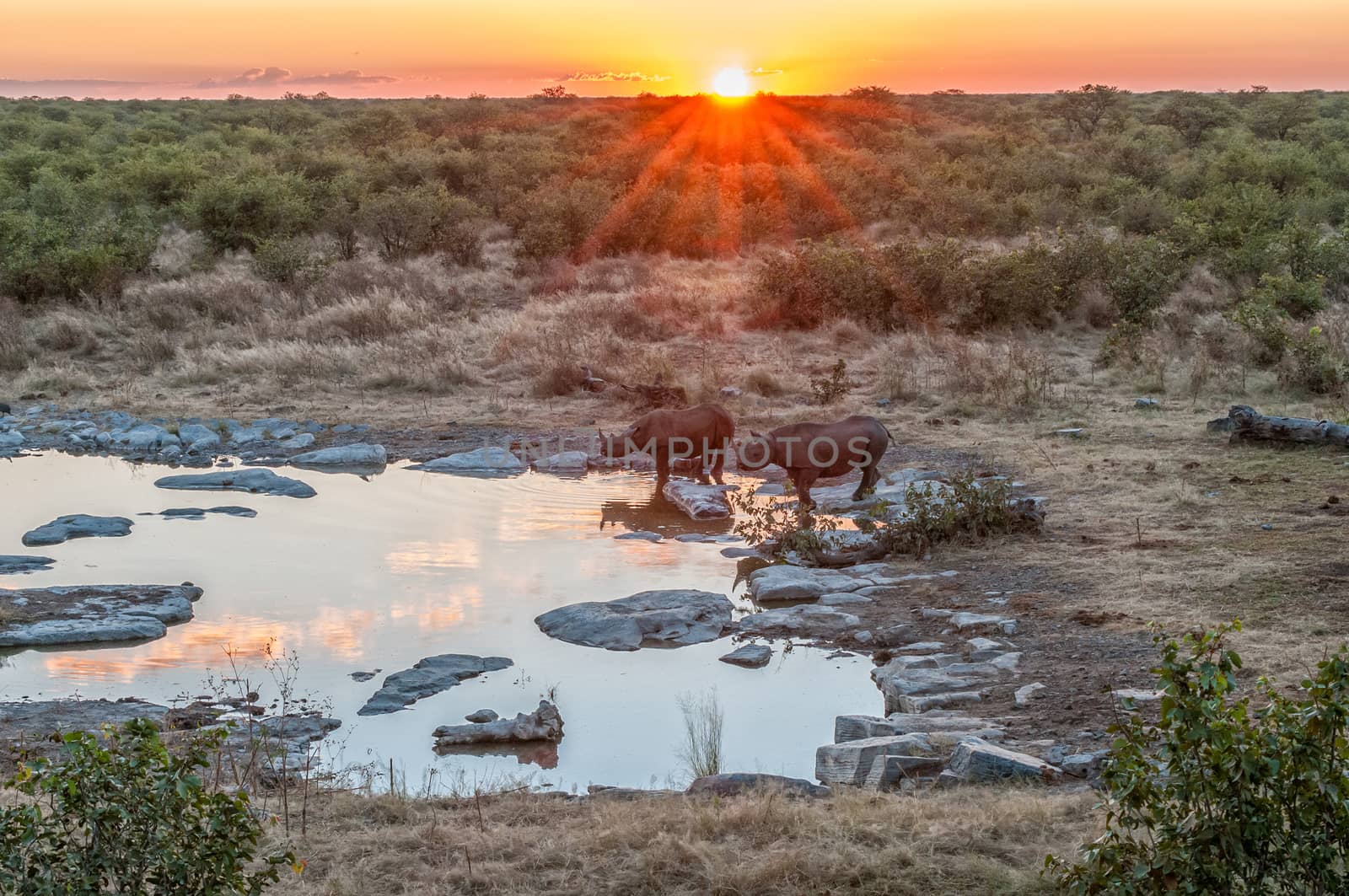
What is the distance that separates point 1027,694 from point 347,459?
9.12 metres

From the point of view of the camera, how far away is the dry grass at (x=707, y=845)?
15.2 ft

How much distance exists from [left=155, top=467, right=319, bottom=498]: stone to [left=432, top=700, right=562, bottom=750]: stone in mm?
6303

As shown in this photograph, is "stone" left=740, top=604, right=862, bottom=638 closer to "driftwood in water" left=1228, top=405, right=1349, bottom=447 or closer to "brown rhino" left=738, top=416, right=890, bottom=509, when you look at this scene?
"brown rhino" left=738, top=416, right=890, bottom=509

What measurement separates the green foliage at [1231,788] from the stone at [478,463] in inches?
411

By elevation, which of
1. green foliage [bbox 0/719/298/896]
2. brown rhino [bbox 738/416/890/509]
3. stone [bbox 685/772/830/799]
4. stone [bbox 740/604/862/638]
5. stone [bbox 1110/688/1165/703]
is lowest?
stone [bbox 740/604/862/638]

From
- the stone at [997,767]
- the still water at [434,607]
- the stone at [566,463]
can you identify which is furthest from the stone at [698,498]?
the stone at [997,767]

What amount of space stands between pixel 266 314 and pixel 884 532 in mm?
13234

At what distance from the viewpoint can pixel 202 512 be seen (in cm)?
1184

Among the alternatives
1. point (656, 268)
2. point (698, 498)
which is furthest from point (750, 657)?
point (656, 268)

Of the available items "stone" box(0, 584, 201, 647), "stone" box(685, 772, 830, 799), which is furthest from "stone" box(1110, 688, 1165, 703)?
"stone" box(0, 584, 201, 647)

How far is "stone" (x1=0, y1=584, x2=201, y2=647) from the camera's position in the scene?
325 inches

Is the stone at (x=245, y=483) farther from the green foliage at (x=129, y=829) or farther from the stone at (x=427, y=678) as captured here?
the green foliage at (x=129, y=829)

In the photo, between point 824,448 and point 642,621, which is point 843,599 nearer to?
point 642,621

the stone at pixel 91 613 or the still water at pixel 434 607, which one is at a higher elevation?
the stone at pixel 91 613
